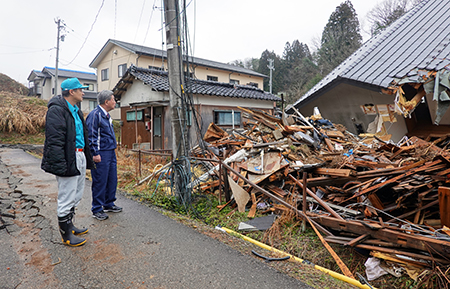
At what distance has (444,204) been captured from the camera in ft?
10.1

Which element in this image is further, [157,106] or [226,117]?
[226,117]

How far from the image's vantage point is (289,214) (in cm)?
417

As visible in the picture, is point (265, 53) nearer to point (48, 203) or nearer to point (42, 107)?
point (42, 107)

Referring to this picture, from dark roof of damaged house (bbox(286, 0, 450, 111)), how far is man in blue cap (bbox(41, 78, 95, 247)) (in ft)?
25.0

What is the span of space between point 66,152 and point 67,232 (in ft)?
3.32

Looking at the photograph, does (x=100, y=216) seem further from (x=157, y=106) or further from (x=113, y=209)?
(x=157, y=106)

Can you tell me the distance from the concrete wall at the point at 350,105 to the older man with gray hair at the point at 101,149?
8.23 metres

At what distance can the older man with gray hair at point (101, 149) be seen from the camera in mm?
4090

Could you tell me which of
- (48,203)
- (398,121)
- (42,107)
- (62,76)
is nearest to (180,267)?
(48,203)

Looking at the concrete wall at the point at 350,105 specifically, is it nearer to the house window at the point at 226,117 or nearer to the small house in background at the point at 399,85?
the small house in background at the point at 399,85

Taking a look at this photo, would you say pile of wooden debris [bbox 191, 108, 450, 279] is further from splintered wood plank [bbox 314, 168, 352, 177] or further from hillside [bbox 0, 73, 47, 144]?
hillside [bbox 0, 73, 47, 144]

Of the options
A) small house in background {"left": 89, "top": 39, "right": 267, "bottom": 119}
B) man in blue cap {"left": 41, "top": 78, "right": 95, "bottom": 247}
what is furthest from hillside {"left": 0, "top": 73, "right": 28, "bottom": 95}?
man in blue cap {"left": 41, "top": 78, "right": 95, "bottom": 247}

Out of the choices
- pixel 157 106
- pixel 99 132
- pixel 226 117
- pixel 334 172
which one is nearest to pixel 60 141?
pixel 99 132

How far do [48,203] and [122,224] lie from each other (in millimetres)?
2053
